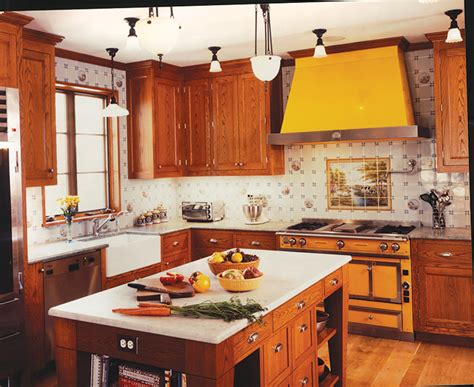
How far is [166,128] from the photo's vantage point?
584 cm

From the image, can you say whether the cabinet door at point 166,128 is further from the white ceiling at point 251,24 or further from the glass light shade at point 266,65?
the glass light shade at point 266,65

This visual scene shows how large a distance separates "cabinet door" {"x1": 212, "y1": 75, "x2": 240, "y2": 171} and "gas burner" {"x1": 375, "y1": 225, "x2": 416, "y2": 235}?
177 centimetres

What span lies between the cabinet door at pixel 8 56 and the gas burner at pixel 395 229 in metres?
3.39

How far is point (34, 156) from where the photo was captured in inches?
165

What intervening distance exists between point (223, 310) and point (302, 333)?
2.69 ft

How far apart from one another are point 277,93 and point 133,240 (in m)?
2.30

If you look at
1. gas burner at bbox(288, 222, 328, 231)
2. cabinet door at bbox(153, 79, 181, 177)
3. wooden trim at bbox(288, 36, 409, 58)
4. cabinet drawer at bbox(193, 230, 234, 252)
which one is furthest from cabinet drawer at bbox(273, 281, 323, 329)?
cabinet door at bbox(153, 79, 181, 177)

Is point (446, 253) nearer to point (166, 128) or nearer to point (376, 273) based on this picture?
point (376, 273)

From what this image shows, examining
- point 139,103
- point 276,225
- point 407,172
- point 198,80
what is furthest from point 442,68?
point 139,103

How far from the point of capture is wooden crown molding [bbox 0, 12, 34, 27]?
12.0 feet

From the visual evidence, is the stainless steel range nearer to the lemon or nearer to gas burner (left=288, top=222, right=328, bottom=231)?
gas burner (left=288, top=222, right=328, bottom=231)

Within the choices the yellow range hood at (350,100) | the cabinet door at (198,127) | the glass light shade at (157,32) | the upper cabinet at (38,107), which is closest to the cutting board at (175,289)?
the glass light shade at (157,32)

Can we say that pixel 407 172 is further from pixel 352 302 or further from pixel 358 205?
pixel 352 302

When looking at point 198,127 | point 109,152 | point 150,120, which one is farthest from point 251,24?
point 109,152
